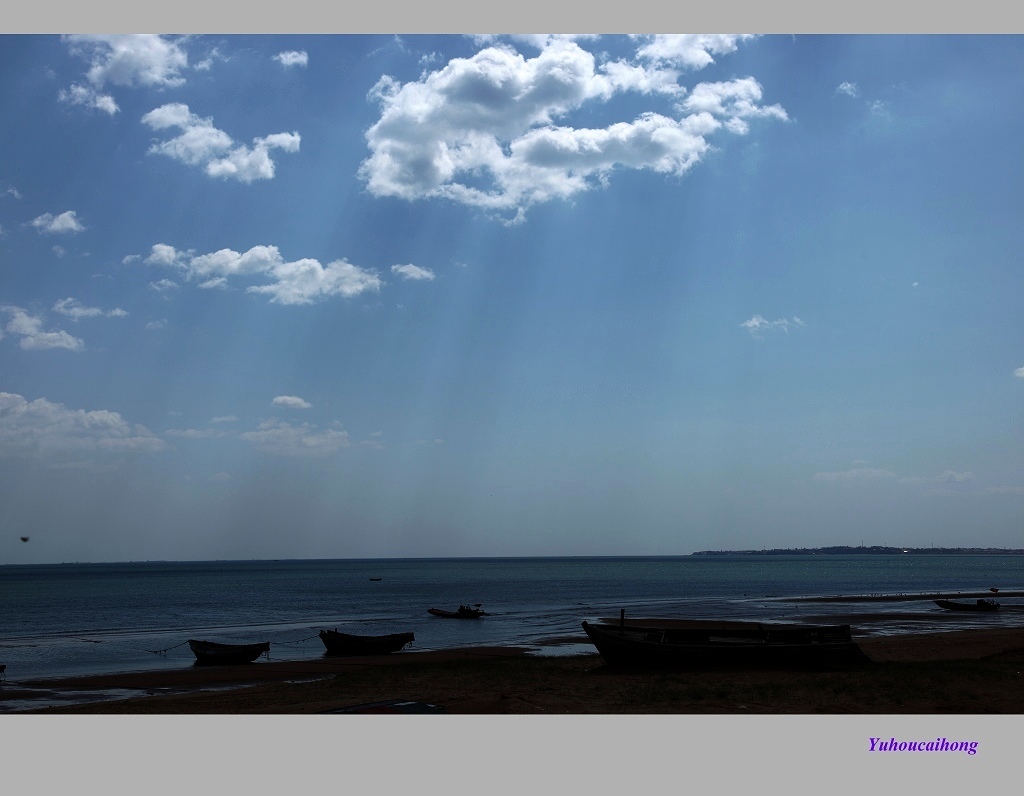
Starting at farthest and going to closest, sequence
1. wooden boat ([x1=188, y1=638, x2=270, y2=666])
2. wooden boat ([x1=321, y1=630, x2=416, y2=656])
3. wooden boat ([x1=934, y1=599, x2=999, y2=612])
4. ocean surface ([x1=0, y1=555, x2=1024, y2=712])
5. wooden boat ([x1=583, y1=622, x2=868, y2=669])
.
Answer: wooden boat ([x1=934, y1=599, x2=999, y2=612])
ocean surface ([x1=0, y1=555, x2=1024, y2=712])
wooden boat ([x1=321, y1=630, x2=416, y2=656])
wooden boat ([x1=188, y1=638, x2=270, y2=666])
wooden boat ([x1=583, y1=622, x2=868, y2=669])

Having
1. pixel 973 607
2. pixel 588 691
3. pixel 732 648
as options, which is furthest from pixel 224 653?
pixel 973 607

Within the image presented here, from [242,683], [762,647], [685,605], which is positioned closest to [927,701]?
[762,647]

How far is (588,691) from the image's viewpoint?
23.2 metres

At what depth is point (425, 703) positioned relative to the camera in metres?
20.7

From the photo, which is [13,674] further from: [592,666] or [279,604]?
[279,604]

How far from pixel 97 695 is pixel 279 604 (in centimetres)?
7093

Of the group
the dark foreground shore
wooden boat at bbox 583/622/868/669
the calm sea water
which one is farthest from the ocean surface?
wooden boat at bbox 583/622/868/669

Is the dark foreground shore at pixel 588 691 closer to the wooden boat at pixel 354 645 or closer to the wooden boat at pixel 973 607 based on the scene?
the wooden boat at pixel 354 645

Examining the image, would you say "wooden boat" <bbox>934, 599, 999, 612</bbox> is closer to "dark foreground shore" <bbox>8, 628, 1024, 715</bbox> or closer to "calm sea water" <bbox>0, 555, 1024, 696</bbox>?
"calm sea water" <bbox>0, 555, 1024, 696</bbox>

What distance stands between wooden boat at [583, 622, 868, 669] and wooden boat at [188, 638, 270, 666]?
71.4ft

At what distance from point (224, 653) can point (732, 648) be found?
2764cm

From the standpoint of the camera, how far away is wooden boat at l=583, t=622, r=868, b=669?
94.9 feet

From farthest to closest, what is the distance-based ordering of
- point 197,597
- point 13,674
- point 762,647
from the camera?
point 197,597 → point 13,674 → point 762,647

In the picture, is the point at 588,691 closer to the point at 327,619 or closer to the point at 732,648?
the point at 732,648
